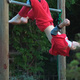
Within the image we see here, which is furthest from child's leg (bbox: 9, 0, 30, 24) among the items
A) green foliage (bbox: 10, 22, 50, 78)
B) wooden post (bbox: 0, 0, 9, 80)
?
green foliage (bbox: 10, 22, 50, 78)

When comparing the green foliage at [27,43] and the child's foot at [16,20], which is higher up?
the child's foot at [16,20]

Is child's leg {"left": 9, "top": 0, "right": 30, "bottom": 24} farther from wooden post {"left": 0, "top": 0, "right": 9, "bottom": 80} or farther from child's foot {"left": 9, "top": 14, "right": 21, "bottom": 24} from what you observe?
wooden post {"left": 0, "top": 0, "right": 9, "bottom": 80}

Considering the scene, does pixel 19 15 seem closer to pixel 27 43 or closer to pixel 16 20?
pixel 16 20

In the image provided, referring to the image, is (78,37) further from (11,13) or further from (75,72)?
(11,13)

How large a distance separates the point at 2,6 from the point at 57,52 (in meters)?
1.04

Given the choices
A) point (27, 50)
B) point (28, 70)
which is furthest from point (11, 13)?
point (28, 70)

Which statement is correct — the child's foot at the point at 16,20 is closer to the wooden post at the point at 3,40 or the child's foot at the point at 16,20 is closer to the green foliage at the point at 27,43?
the wooden post at the point at 3,40

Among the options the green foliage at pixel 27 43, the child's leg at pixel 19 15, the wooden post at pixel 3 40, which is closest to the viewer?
the wooden post at pixel 3 40

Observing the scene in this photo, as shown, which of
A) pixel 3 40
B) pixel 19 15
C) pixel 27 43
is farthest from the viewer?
pixel 27 43

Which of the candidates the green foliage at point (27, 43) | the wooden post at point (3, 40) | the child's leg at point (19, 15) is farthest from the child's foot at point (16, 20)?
the green foliage at point (27, 43)

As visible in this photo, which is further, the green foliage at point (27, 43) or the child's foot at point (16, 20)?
the green foliage at point (27, 43)

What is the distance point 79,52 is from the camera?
1726 mm

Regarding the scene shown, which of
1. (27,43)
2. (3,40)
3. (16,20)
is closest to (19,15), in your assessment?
(16,20)

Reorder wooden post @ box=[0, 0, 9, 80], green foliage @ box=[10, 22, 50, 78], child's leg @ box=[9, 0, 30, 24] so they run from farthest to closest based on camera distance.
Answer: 1. green foliage @ box=[10, 22, 50, 78]
2. child's leg @ box=[9, 0, 30, 24]
3. wooden post @ box=[0, 0, 9, 80]
